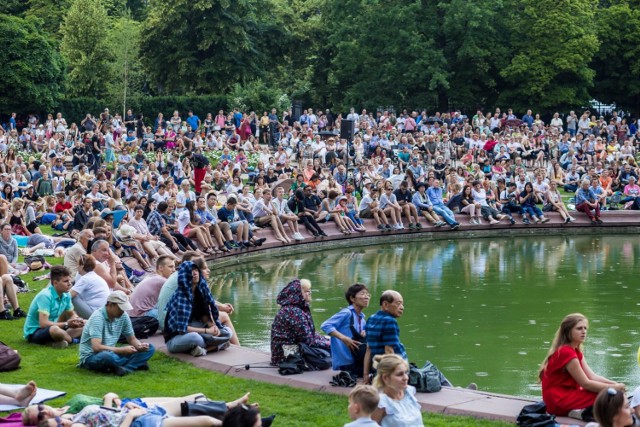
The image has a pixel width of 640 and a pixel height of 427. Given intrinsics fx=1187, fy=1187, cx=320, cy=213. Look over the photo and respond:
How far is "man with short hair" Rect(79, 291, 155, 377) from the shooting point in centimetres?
1199

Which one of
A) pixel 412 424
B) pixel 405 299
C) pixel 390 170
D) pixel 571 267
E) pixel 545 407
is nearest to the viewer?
pixel 412 424

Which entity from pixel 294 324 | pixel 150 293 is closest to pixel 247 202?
pixel 150 293

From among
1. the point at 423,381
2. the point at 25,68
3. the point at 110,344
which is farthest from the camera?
the point at 25,68

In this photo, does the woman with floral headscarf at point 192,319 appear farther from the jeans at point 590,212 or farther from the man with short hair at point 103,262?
the jeans at point 590,212

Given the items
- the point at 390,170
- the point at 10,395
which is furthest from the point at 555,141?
the point at 10,395

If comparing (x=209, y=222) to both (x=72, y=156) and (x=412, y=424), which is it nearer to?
(x=72, y=156)

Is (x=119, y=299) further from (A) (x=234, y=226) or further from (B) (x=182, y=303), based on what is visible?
(A) (x=234, y=226)

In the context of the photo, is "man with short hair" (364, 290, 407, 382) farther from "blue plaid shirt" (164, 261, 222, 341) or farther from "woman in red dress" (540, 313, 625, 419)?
"blue plaid shirt" (164, 261, 222, 341)

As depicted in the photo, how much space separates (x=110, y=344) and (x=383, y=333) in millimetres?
3017

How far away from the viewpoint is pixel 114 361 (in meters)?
12.0

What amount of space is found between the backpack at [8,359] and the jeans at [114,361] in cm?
67

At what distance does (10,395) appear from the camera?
1054 cm

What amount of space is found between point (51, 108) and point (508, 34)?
749 inches

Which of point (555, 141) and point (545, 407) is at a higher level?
point (555, 141)
